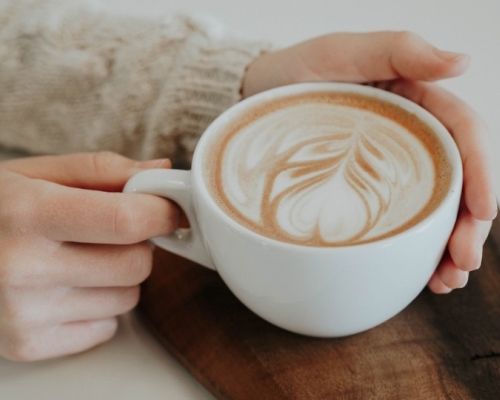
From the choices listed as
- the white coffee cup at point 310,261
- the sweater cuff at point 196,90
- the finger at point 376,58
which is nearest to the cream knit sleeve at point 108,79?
the sweater cuff at point 196,90

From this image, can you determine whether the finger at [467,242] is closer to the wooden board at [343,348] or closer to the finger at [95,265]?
the wooden board at [343,348]

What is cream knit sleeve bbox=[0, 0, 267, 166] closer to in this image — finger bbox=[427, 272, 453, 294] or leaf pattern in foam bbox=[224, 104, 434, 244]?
leaf pattern in foam bbox=[224, 104, 434, 244]

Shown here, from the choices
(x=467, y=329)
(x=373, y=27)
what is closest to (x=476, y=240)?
(x=467, y=329)

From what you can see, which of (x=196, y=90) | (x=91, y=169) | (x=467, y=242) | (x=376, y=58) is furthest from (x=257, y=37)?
(x=467, y=242)

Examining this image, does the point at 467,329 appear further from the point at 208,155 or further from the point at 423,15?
the point at 423,15

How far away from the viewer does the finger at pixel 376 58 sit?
1.93 ft

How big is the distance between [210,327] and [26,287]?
178mm

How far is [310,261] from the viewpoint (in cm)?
44

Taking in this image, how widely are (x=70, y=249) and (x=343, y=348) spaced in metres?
0.27

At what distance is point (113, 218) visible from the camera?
52cm

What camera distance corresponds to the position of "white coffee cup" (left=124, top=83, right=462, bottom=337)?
0.44 metres

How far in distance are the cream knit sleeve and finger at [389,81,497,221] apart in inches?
9.1

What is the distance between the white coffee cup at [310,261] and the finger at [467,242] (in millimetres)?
14

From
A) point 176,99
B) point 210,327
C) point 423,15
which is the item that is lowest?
point 210,327
